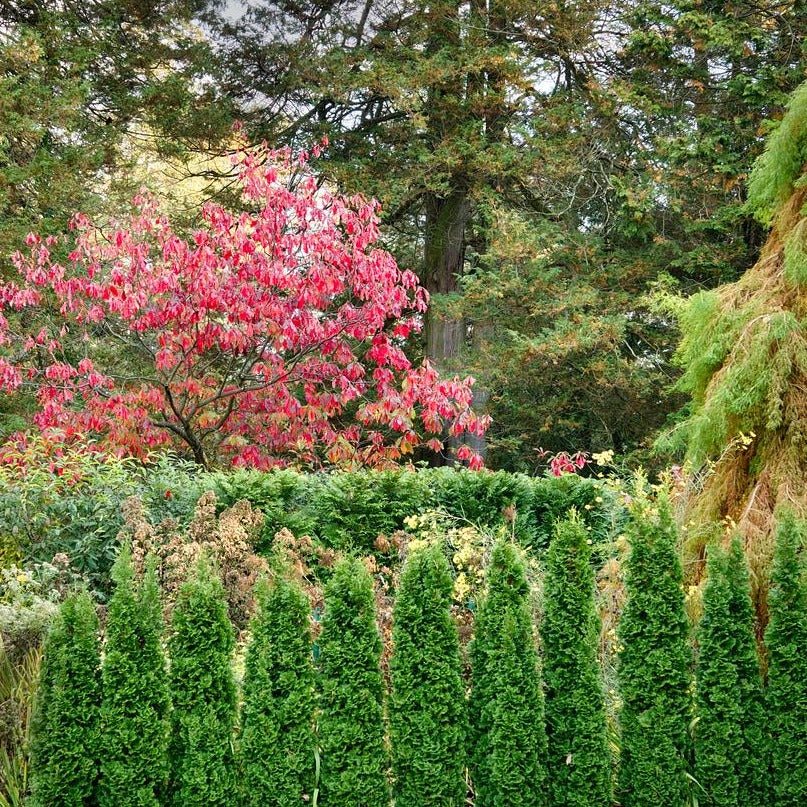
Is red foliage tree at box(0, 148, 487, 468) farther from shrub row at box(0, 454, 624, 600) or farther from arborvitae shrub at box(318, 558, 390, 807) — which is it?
arborvitae shrub at box(318, 558, 390, 807)

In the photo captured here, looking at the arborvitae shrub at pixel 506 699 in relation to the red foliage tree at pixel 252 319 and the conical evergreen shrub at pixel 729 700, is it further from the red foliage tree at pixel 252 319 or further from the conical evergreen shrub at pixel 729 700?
the red foliage tree at pixel 252 319

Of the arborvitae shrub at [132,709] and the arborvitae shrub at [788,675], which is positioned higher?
the arborvitae shrub at [788,675]

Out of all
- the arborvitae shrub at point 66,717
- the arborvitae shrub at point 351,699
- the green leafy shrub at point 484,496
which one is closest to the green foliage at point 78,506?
the green leafy shrub at point 484,496

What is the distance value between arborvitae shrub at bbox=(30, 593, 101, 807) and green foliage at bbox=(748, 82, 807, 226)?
383 centimetres

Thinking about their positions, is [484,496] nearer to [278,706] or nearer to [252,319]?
[252,319]

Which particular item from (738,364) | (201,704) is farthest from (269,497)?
(738,364)

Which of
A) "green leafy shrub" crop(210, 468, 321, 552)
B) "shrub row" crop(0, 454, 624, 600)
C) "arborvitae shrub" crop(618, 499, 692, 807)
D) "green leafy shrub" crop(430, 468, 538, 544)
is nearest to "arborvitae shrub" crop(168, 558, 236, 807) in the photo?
"arborvitae shrub" crop(618, 499, 692, 807)

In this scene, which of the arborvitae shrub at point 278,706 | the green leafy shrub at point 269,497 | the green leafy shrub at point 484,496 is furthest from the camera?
the green leafy shrub at point 484,496

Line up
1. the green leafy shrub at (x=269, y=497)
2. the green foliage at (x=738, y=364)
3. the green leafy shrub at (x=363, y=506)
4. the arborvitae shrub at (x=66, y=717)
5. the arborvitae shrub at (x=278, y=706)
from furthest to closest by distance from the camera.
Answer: the green leafy shrub at (x=363, y=506), the green leafy shrub at (x=269, y=497), the green foliage at (x=738, y=364), the arborvitae shrub at (x=278, y=706), the arborvitae shrub at (x=66, y=717)

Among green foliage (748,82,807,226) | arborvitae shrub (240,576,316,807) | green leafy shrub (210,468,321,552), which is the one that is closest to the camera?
arborvitae shrub (240,576,316,807)

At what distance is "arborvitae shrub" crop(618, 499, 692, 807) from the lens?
3.39m

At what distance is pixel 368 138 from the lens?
1256 cm

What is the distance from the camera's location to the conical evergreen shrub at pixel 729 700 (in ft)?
11.2

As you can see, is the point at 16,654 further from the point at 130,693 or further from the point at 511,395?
the point at 511,395
